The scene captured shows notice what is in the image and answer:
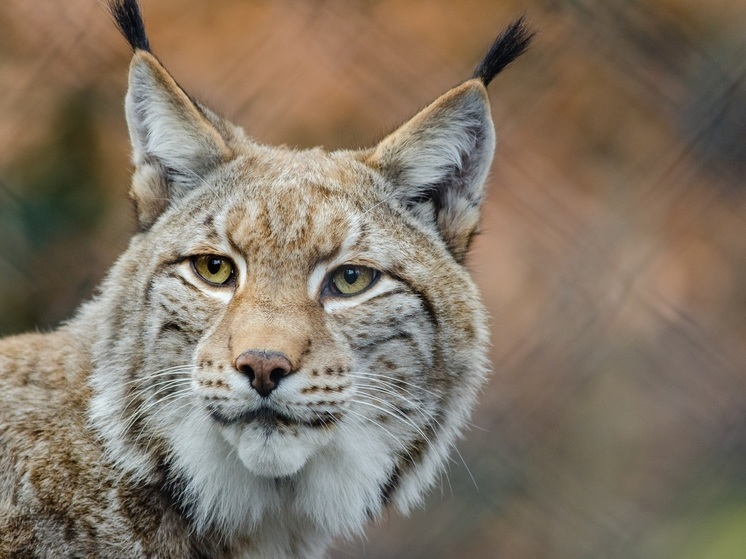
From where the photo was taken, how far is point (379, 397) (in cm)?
315

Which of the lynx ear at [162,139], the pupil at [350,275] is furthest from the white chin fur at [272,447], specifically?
the lynx ear at [162,139]

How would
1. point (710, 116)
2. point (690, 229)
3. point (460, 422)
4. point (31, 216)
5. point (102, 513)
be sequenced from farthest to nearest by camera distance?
point (690, 229) → point (710, 116) → point (31, 216) → point (460, 422) → point (102, 513)

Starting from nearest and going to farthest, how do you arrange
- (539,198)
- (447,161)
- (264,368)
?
(264,368), (447,161), (539,198)

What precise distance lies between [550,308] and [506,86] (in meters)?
1.32

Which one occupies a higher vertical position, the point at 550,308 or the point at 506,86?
the point at 506,86

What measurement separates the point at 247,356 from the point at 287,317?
242mm

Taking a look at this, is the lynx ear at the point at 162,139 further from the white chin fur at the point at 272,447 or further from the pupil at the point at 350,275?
the white chin fur at the point at 272,447

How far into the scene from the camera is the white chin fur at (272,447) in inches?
111

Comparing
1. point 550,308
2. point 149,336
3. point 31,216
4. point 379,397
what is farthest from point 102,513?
point 550,308

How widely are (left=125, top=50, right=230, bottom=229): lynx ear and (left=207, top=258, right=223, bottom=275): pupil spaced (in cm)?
44

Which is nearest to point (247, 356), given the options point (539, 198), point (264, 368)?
point (264, 368)

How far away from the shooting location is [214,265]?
125 inches

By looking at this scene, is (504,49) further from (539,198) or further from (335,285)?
(539,198)

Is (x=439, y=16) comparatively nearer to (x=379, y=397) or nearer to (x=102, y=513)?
(x=379, y=397)
